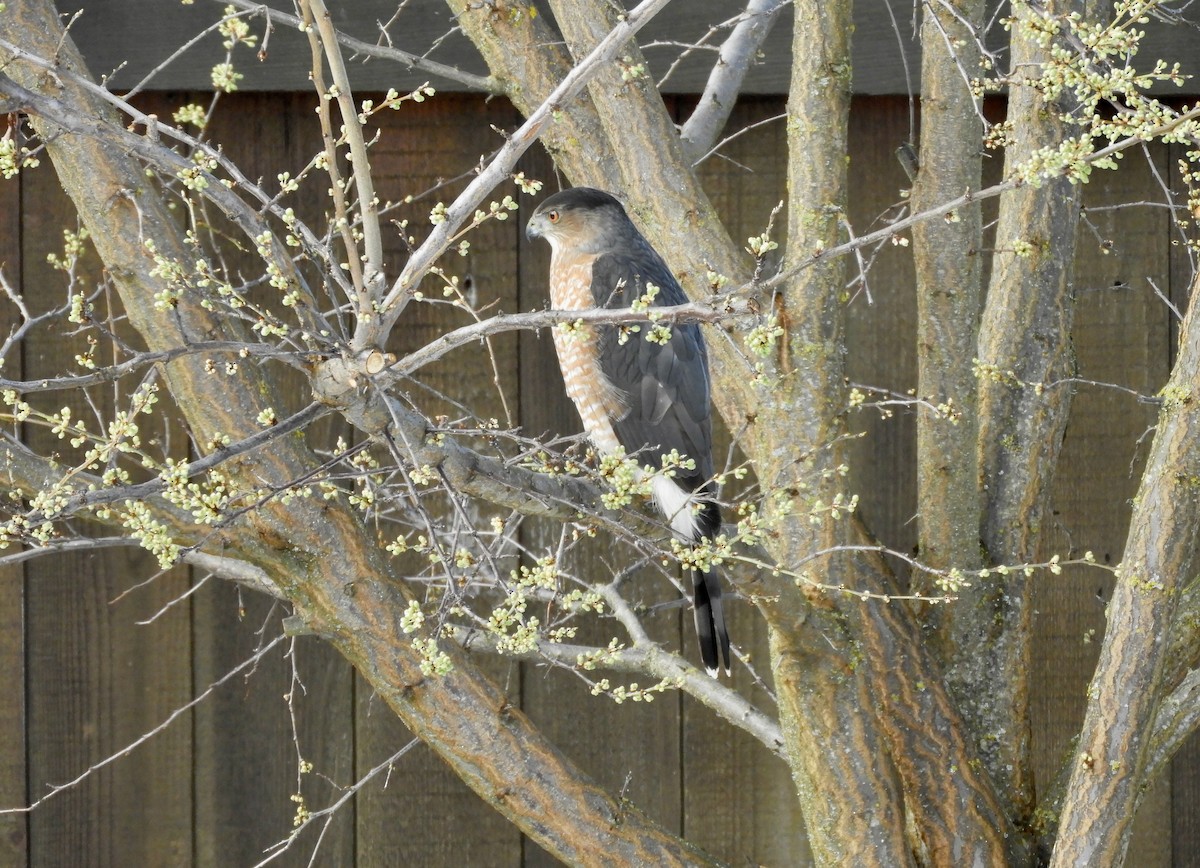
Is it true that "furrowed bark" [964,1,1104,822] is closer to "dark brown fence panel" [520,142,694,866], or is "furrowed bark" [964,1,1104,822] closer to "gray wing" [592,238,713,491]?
"gray wing" [592,238,713,491]

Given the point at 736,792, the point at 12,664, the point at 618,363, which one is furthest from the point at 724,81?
the point at 12,664

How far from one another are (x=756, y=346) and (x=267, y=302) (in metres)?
2.08

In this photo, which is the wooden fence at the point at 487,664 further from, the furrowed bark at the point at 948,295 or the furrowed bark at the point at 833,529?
the furrowed bark at the point at 833,529

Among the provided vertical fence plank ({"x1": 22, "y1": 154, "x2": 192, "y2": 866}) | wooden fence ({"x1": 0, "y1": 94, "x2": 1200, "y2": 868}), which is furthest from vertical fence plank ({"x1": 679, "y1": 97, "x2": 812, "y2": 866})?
vertical fence plank ({"x1": 22, "y1": 154, "x2": 192, "y2": 866})

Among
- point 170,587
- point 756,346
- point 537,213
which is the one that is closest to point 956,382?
point 537,213

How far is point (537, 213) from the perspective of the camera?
307cm

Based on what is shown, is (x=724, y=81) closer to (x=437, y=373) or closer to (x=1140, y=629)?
(x=437, y=373)

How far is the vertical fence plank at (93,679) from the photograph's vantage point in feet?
10.4

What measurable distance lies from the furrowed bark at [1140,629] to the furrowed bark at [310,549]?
0.85 m

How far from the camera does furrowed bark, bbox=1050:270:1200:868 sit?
2.13m

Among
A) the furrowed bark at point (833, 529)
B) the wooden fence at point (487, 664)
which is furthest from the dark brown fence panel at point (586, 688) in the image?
the furrowed bark at point (833, 529)

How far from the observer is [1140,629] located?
213 cm

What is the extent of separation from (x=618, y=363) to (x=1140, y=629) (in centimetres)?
134

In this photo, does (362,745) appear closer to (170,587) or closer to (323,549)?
(170,587)
